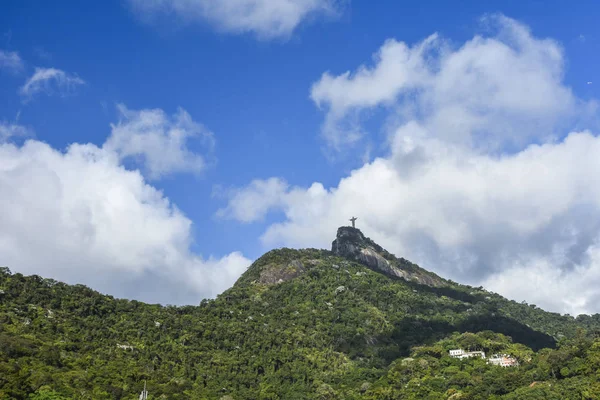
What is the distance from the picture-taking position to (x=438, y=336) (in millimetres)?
159875

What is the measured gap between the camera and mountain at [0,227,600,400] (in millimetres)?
92625

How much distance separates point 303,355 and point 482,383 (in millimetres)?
50157

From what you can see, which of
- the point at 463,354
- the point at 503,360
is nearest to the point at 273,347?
the point at 463,354

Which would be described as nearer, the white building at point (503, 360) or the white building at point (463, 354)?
the white building at point (503, 360)

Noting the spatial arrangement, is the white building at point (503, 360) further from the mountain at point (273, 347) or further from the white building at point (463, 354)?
the white building at point (463, 354)

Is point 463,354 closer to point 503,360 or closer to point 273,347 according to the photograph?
point 503,360

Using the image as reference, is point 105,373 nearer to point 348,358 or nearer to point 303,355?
point 303,355

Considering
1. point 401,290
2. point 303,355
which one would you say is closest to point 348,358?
point 303,355

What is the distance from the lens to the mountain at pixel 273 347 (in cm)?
9262

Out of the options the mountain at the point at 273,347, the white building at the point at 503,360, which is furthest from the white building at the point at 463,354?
the white building at the point at 503,360

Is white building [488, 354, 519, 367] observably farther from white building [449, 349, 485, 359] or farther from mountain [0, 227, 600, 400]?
white building [449, 349, 485, 359]

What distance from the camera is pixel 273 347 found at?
139875mm

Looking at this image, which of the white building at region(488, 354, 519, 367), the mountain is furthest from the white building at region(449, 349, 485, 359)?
the white building at region(488, 354, 519, 367)

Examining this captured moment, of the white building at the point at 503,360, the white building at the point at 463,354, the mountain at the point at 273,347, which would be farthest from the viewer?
the white building at the point at 463,354
